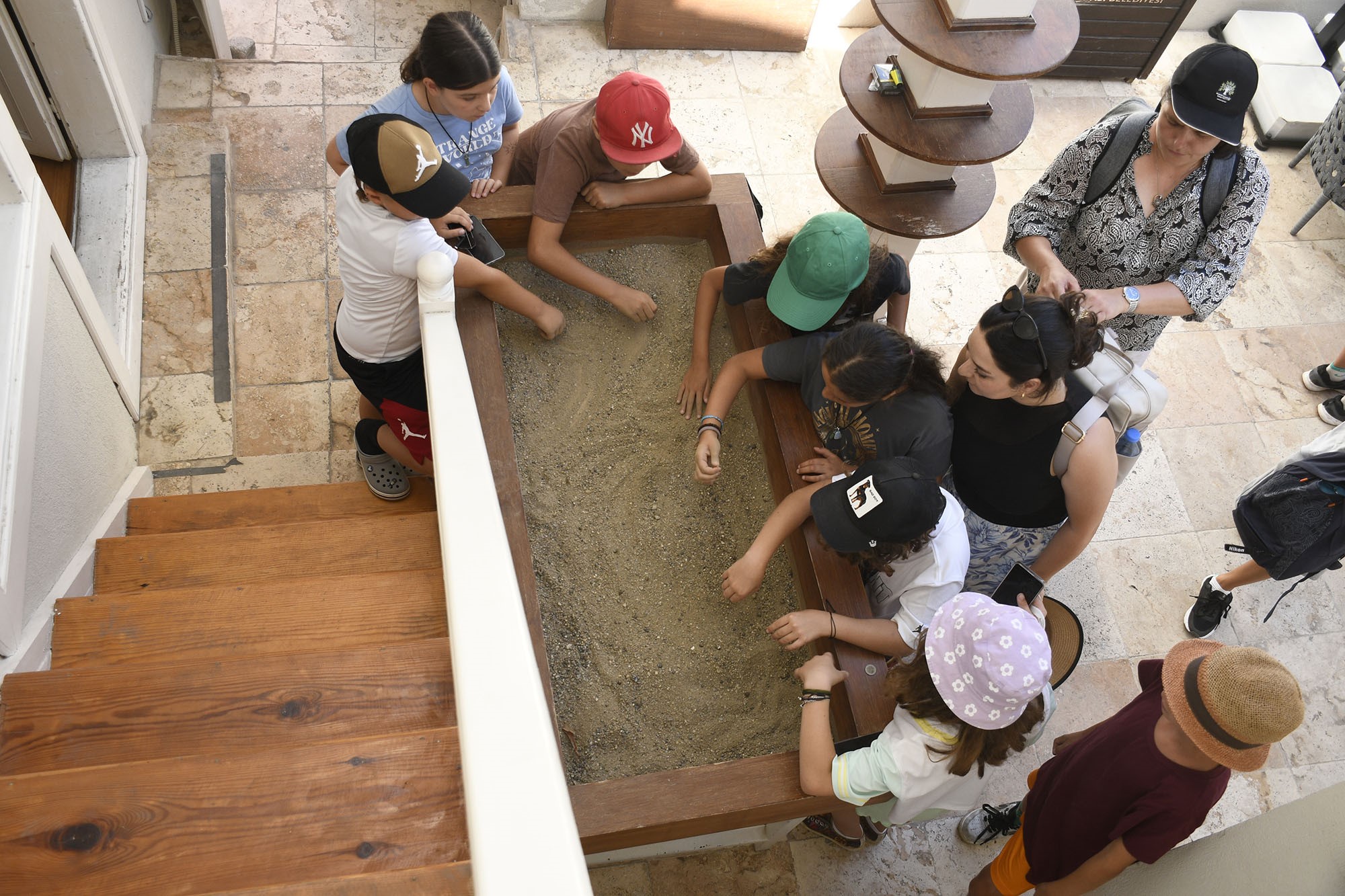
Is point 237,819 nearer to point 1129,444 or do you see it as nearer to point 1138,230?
point 1129,444

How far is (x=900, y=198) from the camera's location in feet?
10.5

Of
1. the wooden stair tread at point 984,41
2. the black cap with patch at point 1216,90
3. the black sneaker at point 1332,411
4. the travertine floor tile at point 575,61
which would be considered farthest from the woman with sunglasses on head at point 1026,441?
the travertine floor tile at point 575,61

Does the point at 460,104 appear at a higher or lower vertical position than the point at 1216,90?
lower

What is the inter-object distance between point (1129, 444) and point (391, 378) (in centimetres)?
215

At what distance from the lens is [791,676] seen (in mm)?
2613

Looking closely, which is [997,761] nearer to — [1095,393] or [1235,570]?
[1095,393]

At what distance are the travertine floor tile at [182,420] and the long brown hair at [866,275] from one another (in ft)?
6.92

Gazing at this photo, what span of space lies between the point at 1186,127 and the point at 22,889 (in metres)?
3.03

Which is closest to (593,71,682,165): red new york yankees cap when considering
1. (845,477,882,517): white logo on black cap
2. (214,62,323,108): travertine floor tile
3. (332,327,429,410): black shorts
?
(332,327,429,410): black shorts

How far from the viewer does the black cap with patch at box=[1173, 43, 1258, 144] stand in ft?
7.91

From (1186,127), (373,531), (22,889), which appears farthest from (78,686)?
(1186,127)

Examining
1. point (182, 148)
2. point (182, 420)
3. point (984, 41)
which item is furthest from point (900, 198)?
point (182, 148)

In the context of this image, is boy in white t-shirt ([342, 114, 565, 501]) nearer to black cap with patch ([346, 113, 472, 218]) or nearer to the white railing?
black cap with patch ([346, 113, 472, 218])

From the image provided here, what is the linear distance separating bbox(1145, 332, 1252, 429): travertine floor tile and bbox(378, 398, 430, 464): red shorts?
9.81 ft
